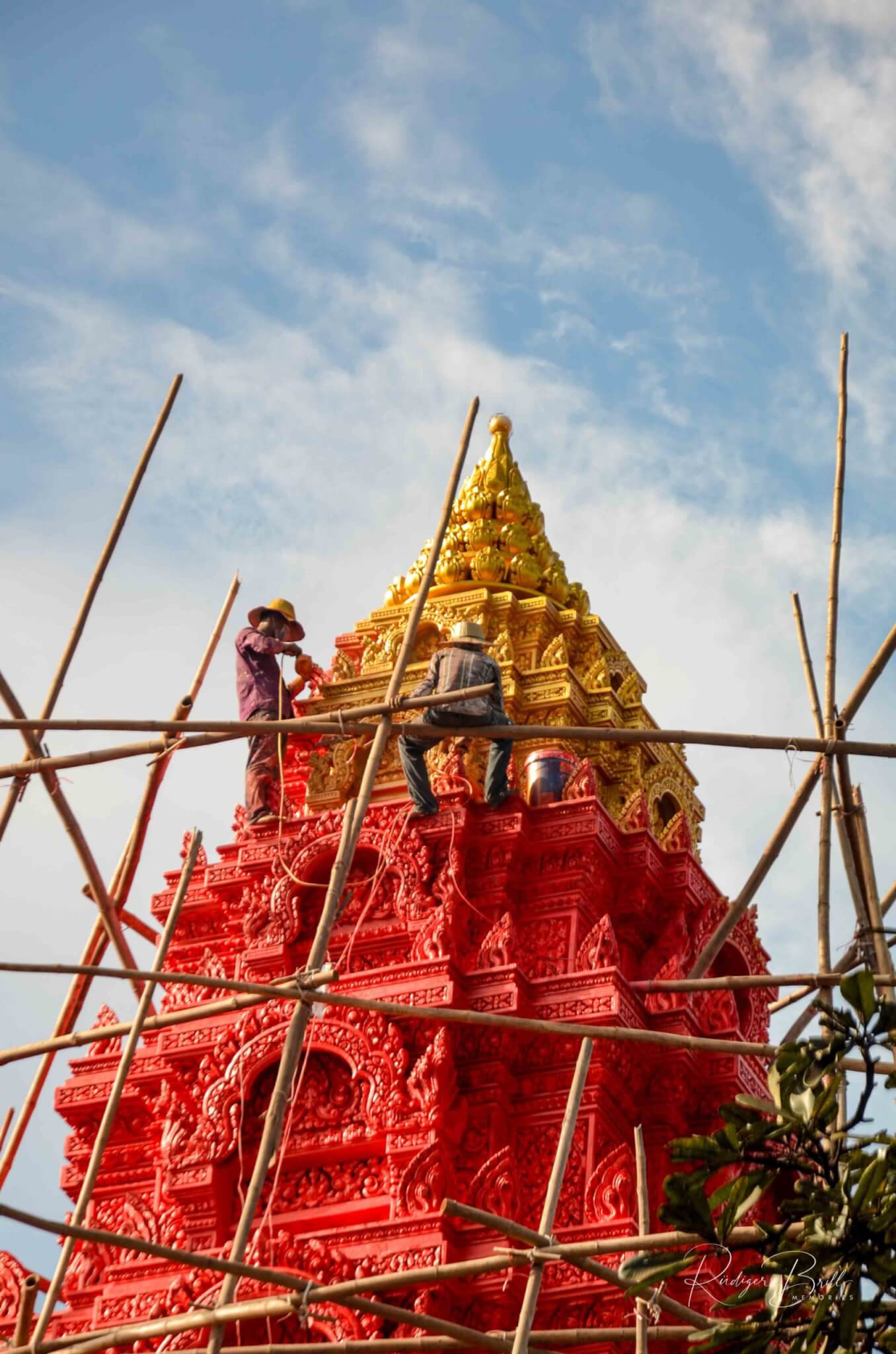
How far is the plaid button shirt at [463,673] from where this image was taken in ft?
66.5

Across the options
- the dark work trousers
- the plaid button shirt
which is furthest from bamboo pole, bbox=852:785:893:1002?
the dark work trousers

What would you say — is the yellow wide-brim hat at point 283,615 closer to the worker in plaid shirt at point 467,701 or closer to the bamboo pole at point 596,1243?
the worker in plaid shirt at point 467,701

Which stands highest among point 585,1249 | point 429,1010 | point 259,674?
point 259,674

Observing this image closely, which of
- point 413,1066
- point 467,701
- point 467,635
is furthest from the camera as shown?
point 467,635

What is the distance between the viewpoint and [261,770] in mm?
22219

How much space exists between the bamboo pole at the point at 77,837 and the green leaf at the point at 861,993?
571 centimetres

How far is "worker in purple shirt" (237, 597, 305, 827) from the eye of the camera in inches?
872

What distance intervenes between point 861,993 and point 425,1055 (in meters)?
8.62

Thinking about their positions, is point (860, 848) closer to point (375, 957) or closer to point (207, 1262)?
point (207, 1262)

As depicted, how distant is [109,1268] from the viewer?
58.9ft

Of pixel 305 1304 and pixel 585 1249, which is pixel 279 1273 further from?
pixel 585 1249

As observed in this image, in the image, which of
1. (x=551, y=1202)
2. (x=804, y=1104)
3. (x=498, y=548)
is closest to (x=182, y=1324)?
(x=551, y=1202)

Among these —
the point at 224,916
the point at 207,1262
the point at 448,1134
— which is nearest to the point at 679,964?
the point at 448,1134

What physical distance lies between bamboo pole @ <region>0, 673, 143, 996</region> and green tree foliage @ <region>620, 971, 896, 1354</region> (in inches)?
212
